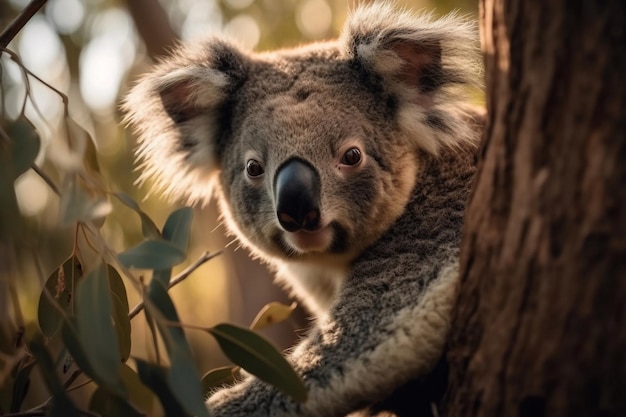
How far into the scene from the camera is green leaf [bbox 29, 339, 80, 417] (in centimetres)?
169

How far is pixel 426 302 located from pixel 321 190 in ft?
1.82

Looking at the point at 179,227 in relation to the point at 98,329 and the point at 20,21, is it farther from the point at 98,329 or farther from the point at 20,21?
the point at 20,21

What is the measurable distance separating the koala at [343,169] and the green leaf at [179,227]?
0.37 meters

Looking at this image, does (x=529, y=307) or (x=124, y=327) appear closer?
(x=529, y=307)

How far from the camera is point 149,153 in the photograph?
301 cm

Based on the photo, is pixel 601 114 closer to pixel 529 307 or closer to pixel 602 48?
pixel 602 48

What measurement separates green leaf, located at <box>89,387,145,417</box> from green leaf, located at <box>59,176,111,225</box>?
1.70 ft

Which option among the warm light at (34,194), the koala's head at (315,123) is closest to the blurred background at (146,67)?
the warm light at (34,194)

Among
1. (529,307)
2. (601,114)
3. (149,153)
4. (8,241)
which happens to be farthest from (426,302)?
(149,153)

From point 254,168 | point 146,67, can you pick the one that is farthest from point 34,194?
point 254,168

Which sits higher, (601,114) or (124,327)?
(601,114)

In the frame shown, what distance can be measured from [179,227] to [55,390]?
51cm

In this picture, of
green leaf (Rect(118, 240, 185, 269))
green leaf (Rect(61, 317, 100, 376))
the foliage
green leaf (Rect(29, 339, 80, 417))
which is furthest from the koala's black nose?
green leaf (Rect(29, 339, 80, 417))

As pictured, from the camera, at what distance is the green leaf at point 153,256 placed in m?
1.66
